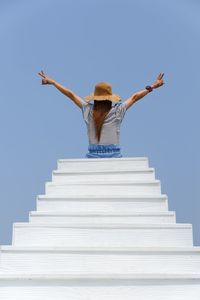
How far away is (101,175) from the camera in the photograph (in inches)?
252

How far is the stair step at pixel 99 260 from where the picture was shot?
4.81m

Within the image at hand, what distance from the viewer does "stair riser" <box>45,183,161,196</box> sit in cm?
607

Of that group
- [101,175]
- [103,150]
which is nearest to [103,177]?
[101,175]

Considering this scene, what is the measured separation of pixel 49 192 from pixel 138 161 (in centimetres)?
145

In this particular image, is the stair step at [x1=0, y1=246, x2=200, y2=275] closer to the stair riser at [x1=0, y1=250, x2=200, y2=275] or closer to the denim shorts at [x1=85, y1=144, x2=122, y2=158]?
the stair riser at [x1=0, y1=250, x2=200, y2=275]

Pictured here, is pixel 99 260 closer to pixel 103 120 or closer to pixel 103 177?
pixel 103 177

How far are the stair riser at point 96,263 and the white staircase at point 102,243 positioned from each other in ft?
0.04

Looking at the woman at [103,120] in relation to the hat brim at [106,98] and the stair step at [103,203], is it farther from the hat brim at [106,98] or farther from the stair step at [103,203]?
the stair step at [103,203]

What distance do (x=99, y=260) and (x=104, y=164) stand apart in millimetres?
1986

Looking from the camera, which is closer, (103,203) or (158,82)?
(103,203)

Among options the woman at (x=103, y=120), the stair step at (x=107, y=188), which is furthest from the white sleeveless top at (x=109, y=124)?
the stair step at (x=107, y=188)
